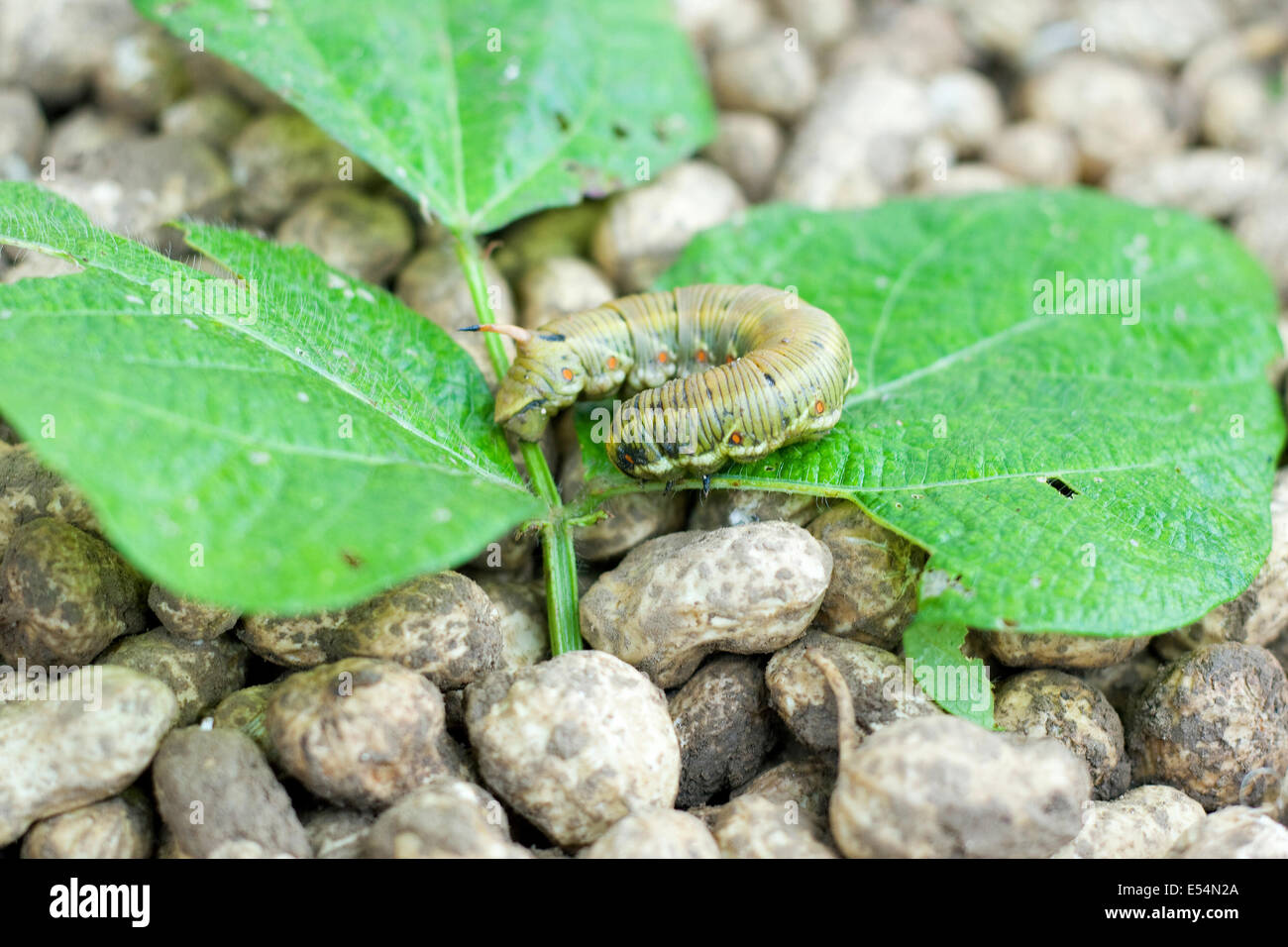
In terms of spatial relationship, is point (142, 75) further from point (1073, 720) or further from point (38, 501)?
point (1073, 720)

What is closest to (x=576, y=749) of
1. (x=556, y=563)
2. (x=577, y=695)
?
(x=577, y=695)

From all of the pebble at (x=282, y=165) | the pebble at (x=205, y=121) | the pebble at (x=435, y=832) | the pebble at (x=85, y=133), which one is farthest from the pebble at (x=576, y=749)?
the pebble at (x=85, y=133)

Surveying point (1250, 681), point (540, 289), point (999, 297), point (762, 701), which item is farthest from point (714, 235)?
point (1250, 681)

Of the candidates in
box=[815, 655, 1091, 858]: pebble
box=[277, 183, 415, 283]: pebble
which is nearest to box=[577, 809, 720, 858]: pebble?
box=[815, 655, 1091, 858]: pebble

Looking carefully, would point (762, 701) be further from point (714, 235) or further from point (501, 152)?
point (501, 152)

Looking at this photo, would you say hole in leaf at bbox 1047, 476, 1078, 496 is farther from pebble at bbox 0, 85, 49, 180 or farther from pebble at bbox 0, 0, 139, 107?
pebble at bbox 0, 0, 139, 107

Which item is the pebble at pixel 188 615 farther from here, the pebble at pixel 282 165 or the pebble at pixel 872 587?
the pebble at pixel 282 165

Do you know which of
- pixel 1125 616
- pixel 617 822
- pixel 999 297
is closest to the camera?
pixel 617 822
